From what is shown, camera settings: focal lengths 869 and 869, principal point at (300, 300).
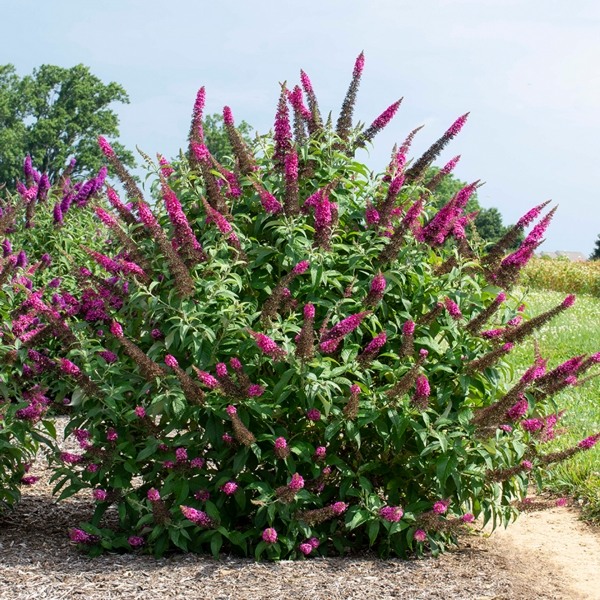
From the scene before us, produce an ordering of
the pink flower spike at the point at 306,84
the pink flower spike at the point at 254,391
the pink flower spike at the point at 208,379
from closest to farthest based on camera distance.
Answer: the pink flower spike at the point at 208,379, the pink flower spike at the point at 254,391, the pink flower spike at the point at 306,84

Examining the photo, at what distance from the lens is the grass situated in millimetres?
7844

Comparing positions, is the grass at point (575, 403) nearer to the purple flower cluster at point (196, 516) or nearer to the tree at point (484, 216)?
the purple flower cluster at point (196, 516)

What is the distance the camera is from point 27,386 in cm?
635

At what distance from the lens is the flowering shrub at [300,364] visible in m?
5.08

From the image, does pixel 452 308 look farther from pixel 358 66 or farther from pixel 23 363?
pixel 23 363

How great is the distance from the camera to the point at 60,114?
2060 inches

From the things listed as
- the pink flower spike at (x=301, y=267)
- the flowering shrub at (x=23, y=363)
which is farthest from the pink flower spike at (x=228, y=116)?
the flowering shrub at (x=23, y=363)

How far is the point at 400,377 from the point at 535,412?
3.96 ft

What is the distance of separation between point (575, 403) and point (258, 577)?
6.68 metres

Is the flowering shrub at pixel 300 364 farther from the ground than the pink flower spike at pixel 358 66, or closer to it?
closer to it

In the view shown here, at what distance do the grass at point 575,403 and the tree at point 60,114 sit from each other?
38737 millimetres

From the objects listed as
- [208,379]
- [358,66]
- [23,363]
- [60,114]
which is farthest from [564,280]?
[60,114]

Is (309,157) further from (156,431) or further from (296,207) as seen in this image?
(156,431)

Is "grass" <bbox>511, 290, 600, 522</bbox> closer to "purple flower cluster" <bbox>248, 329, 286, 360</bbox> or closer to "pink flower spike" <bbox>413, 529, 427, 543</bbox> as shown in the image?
"pink flower spike" <bbox>413, 529, 427, 543</bbox>
